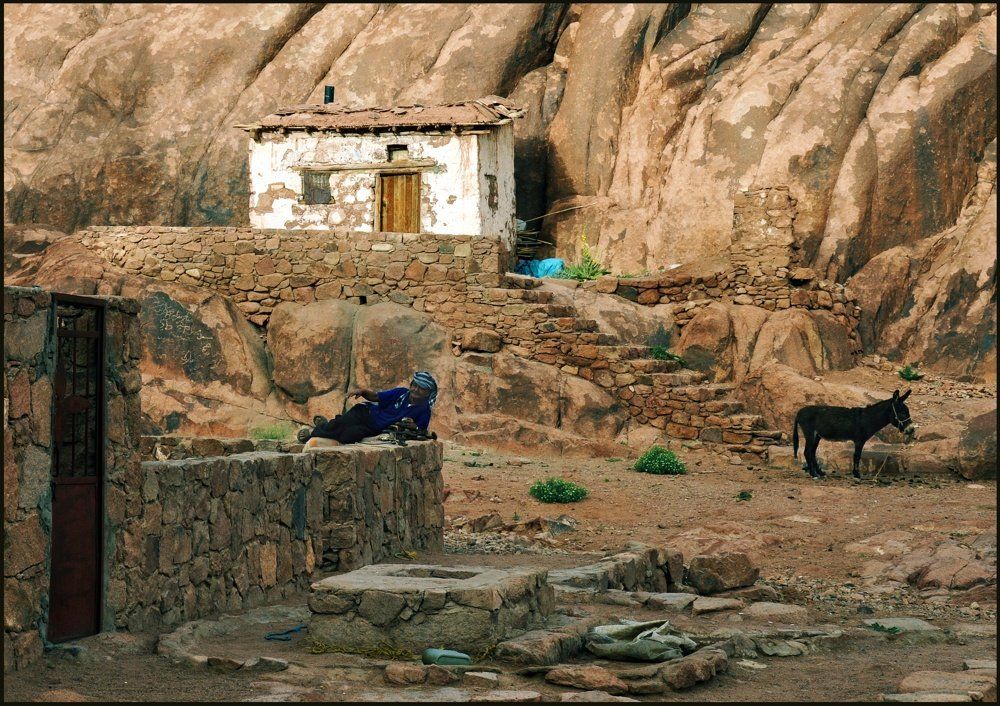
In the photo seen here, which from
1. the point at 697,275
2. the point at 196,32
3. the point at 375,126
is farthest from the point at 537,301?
the point at 196,32

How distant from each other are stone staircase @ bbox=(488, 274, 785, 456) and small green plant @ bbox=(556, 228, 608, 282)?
4.88m

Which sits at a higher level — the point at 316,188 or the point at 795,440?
the point at 316,188

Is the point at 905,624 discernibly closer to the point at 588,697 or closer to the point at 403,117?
the point at 588,697

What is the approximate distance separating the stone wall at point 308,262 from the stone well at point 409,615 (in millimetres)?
13926

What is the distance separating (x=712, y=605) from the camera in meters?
10.3

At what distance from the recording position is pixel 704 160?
28.9 meters

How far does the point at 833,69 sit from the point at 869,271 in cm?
564

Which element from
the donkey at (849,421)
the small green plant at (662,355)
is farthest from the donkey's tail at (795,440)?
the small green plant at (662,355)

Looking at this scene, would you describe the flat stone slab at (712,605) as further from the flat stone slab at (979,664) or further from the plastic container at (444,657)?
the plastic container at (444,657)

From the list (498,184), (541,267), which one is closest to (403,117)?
(498,184)

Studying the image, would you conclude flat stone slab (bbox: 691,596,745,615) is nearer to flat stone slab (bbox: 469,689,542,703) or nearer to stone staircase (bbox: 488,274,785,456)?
flat stone slab (bbox: 469,689,542,703)

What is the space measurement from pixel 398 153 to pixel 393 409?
15057mm

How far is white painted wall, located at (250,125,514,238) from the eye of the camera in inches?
1058

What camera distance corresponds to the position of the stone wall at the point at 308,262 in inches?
874
